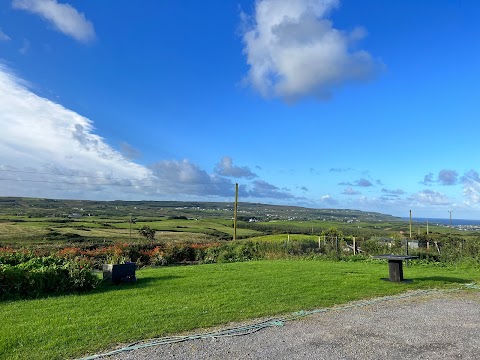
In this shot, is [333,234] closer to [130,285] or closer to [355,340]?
[130,285]

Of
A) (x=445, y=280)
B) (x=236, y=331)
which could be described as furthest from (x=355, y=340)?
(x=445, y=280)

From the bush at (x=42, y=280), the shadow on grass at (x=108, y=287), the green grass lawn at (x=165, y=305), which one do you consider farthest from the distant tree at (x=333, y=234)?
the bush at (x=42, y=280)

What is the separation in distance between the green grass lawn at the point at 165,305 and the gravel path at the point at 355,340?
0.80 metres

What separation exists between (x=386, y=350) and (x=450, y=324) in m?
2.09

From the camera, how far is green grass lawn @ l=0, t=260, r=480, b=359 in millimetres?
5578

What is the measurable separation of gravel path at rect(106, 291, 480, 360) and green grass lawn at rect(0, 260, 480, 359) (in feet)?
2.64

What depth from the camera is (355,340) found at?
562 cm

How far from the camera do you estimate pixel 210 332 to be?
6.04 meters

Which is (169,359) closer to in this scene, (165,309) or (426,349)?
(165,309)

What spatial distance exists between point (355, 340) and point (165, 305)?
12.3 ft

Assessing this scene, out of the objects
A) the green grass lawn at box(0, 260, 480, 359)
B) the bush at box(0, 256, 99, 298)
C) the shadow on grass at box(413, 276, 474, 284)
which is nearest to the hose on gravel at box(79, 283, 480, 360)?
the green grass lawn at box(0, 260, 480, 359)

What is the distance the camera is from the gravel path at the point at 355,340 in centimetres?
501

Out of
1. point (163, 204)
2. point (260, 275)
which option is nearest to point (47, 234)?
point (260, 275)

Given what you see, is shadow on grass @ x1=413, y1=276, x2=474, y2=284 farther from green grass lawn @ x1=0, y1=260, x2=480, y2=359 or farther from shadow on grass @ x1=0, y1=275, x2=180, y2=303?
shadow on grass @ x1=0, y1=275, x2=180, y2=303
